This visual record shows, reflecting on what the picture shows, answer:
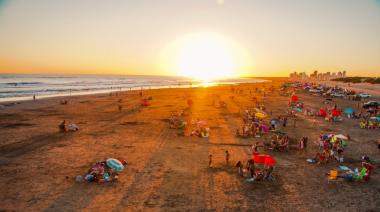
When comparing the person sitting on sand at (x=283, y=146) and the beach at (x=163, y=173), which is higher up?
the person sitting on sand at (x=283, y=146)

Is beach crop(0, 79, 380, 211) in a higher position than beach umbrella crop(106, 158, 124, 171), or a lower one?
lower

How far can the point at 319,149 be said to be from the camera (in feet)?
62.2

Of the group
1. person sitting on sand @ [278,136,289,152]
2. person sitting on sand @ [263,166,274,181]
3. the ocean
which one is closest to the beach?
person sitting on sand @ [278,136,289,152]

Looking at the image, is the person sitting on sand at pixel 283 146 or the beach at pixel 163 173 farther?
the person sitting on sand at pixel 283 146

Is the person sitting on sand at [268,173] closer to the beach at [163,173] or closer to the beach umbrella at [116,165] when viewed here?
the beach at [163,173]

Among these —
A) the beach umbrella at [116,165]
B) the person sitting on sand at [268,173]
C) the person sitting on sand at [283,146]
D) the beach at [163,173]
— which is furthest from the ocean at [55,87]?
the person sitting on sand at [268,173]

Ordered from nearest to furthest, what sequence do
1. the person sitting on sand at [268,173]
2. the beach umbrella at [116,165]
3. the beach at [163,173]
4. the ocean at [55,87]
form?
the beach at [163,173] < the person sitting on sand at [268,173] < the beach umbrella at [116,165] < the ocean at [55,87]

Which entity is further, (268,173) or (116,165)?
(116,165)

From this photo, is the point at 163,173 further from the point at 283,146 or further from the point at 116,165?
the point at 283,146

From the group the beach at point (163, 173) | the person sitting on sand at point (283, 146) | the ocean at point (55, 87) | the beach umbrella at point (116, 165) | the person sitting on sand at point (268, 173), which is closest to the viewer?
the beach at point (163, 173)

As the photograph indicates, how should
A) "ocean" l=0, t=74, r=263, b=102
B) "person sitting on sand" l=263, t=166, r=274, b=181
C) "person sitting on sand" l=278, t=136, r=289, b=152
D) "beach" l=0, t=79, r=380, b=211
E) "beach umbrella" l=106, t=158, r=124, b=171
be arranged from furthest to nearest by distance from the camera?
"ocean" l=0, t=74, r=263, b=102 → "person sitting on sand" l=278, t=136, r=289, b=152 → "beach umbrella" l=106, t=158, r=124, b=171 → "person sitting on sand" l=263, t=166, r=274, b=181 → "beach" l=0, t=79, r=380, b=211

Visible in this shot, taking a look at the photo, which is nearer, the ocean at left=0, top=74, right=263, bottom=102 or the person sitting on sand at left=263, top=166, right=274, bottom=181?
the person sitting on sand at left=263, top=166, right=274, bottom=181

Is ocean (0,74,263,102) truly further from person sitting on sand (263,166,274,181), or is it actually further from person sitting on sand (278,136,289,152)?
person sitting on sand (263,166,274,181)

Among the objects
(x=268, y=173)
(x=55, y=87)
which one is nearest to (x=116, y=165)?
(x=268, y=173)
